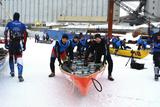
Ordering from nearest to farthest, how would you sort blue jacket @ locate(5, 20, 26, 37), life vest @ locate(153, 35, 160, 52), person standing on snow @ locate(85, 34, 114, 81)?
1. blue jacket @ locate(5, 20, 26, 37)
2. person standing on snow @ locate(85, 34, 114, 81)
3. life vest @ locate(153, 35, 160, 52)

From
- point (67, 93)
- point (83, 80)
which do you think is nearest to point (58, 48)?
point (67, 93)

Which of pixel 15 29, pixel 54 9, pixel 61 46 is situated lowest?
pixel 61 46

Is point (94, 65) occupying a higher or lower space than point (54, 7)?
lower

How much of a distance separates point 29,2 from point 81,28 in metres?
28.4

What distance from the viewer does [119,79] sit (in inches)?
408

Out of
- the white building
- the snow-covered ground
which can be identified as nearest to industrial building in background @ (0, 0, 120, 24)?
the white building

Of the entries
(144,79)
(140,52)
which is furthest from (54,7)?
(144,79)

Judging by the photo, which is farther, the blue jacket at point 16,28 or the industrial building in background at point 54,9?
the industrial building in background at point 54,9

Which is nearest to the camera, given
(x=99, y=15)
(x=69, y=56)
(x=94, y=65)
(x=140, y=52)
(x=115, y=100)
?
(x=115, y=100)

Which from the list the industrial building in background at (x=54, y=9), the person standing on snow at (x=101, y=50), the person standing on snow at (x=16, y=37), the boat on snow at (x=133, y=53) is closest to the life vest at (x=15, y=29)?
the person standing on snow at (x=16, y=37)

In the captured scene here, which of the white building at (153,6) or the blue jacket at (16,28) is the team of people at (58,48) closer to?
the blue jacket at (16,28)

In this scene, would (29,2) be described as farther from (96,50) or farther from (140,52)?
(96,50)

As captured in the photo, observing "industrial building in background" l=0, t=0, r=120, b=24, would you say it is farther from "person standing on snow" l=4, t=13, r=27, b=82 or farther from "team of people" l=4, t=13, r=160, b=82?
"person standing on snow" l=4, t=13, r=27, b=82

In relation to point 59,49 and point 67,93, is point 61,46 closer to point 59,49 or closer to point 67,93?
point 59,49
